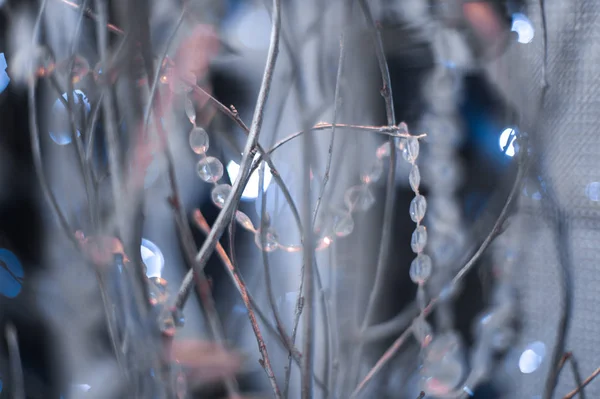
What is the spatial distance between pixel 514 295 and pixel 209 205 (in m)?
0.21

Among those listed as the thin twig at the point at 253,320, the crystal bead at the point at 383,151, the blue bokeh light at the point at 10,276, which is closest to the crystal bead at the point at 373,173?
the crystal bead at the point at 383,151

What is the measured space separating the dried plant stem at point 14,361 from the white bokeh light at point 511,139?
0.35 metres

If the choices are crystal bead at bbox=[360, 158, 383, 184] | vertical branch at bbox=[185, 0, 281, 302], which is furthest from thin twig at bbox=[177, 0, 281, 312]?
crystal bead at bbox=[360, 158, 383, 184]

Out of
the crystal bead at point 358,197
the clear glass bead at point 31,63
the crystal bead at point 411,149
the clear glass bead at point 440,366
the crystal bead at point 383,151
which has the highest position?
the clear glass bead at point 31,63

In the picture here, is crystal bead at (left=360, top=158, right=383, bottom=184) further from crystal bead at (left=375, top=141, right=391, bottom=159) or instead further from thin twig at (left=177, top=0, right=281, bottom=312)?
thin twig at (left=177, top=0, right=281, bottom=312)

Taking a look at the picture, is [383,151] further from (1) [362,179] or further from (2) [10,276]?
(2) [10,276]

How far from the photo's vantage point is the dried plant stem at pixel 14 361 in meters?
0.33

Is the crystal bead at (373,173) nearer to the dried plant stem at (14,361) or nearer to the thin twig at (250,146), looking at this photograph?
the thin twig at (250,146)

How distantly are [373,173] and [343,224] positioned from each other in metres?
0.06

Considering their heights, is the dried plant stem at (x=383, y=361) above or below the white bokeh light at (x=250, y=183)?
below

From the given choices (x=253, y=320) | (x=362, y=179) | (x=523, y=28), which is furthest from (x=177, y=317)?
(x=523, y=28)

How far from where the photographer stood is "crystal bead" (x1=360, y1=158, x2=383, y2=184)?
0.31 metres

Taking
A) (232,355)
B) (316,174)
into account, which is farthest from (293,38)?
(232,355)

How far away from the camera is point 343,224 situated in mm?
262
